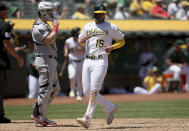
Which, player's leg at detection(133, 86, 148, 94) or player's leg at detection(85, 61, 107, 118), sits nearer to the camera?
player's leg at detection(85, 61, 107, 118)

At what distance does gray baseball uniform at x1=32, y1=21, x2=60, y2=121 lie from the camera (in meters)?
7.88

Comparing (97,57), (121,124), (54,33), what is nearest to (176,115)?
(121,124)

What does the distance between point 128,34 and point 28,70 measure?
387 cm

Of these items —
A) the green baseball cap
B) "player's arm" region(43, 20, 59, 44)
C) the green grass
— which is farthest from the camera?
the green baseball cap

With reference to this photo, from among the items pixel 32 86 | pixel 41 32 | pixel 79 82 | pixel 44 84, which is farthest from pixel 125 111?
pixel 32 86

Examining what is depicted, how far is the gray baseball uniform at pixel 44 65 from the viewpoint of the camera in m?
7.88

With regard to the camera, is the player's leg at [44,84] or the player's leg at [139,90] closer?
the player's leg at [44,84]

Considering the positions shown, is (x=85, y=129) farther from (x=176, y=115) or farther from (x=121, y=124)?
(x=176, y=115)

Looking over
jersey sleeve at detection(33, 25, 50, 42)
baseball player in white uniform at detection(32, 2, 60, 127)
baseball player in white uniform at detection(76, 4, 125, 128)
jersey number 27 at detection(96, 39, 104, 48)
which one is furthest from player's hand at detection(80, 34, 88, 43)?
jersey sleeve at detection(33, 25, 50, 42)

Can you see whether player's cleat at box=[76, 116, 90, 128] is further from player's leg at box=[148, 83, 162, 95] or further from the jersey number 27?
player's leg at box=[148, 83, 162, 95]

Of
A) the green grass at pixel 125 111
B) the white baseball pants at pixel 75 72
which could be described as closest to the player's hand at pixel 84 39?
the green grass at pixel 125 111

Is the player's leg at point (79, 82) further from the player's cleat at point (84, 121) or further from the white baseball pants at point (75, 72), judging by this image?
the player's cleat at point (84, 121)

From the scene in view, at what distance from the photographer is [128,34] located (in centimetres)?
1738

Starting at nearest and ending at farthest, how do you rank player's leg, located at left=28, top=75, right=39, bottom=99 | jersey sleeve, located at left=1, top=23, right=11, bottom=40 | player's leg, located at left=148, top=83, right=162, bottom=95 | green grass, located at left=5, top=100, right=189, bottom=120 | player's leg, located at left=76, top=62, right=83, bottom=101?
jersey sleeve, located at left=1, top=23, right=11, bottom=40 < green grass, located at left=5, top=100, right=189, bottom=120 < player's leg, located at left=76, top=62, right=83, bottom=101 < player's leg, located at left=28, top=75, right=39, bottom=99 < player's leg, located at left=148, top=83, right=162, bottom=95
